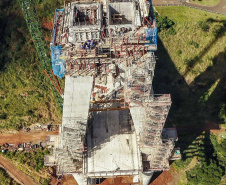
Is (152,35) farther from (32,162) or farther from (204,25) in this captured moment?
(32,162)

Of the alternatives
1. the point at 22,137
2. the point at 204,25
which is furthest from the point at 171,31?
the point at 22,137

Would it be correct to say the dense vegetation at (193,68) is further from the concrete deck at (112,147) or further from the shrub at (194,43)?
the concrete deck at (112,147)

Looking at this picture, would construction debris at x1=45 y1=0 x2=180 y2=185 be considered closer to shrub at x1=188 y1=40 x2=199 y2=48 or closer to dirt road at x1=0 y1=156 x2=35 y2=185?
dirt road at x1=0 y1=156 x2=35 y2=185

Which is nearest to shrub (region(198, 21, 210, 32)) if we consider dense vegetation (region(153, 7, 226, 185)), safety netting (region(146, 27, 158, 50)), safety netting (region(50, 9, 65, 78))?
dense vegetation (region(153, 7, 226, 185))

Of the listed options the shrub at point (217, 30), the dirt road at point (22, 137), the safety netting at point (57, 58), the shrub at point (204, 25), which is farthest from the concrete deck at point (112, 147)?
the shrub at point (217, 30)

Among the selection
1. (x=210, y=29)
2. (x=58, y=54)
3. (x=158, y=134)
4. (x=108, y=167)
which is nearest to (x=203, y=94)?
(x=210, y=29)

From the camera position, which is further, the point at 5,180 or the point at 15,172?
the point at 15,172
